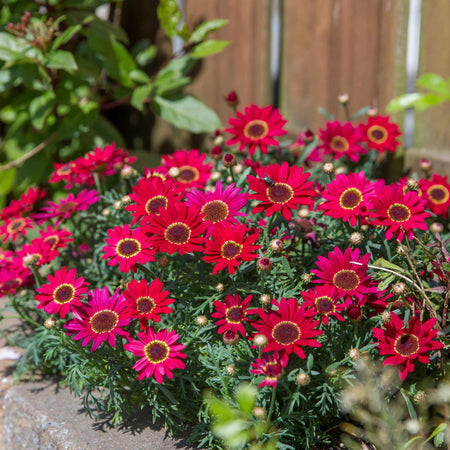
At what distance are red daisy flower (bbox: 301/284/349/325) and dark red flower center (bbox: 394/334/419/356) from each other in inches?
5.3

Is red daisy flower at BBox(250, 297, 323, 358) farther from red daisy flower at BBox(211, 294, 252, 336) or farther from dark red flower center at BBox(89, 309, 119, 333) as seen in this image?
dark red flower center at BBox(89, 309, 119, 333)

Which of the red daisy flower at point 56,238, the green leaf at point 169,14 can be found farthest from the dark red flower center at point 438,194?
the green leaf at point 169,14

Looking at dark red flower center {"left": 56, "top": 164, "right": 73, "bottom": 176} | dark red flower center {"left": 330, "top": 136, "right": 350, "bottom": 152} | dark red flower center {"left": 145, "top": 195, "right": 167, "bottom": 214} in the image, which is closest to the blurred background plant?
dark red flower center {"left": 56, "top": 164, "right": 73, "bottom": 176}

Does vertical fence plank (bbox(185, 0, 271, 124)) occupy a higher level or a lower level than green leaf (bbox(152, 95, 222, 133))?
higher

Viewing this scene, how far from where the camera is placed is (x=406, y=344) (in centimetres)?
126

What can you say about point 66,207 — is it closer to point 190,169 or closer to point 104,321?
point 190,169

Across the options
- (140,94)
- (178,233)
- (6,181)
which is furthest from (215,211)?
(6,181)

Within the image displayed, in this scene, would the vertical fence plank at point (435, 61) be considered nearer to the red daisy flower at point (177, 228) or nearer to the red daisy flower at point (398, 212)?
the red daisy flower at point (398, 212)

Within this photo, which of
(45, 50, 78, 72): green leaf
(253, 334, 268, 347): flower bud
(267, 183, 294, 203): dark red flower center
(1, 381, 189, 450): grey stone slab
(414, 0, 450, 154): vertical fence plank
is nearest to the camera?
(253, 334, 268, 347): flower bud

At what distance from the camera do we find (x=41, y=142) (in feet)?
9.47

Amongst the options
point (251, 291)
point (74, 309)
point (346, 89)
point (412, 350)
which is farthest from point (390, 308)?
point (346, 89)

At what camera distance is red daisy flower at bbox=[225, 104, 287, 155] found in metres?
1.88

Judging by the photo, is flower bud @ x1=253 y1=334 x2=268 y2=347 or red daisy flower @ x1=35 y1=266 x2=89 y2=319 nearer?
flower bud @ x1=253 y1=334 x2=268 y2=347

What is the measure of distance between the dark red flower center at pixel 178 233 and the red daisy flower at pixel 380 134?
3.29 ft
